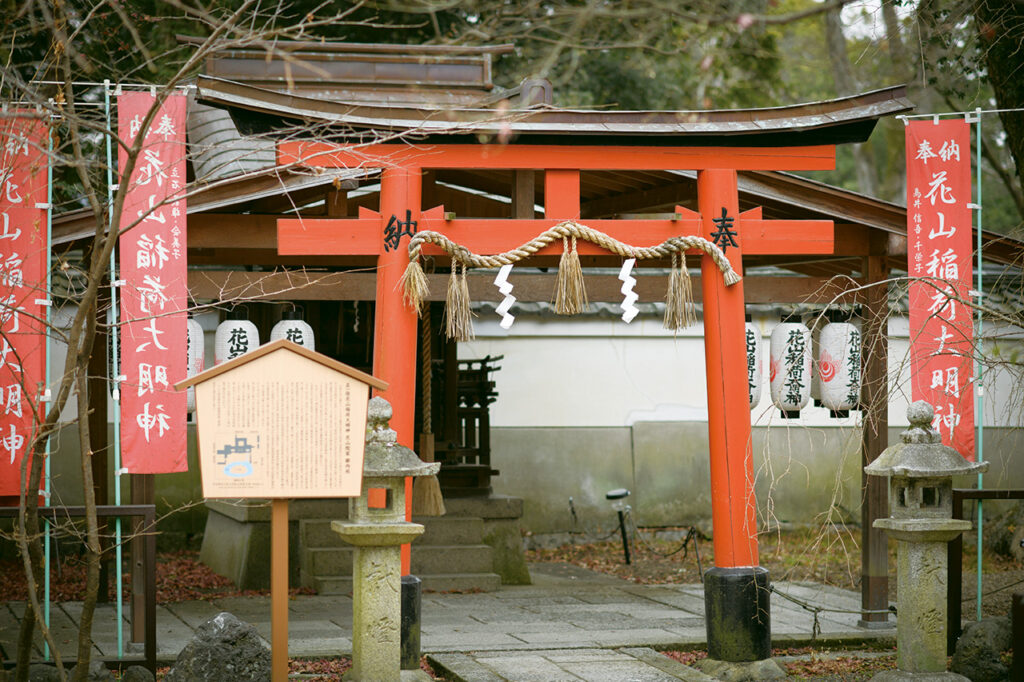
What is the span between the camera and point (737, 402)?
768 centimetres

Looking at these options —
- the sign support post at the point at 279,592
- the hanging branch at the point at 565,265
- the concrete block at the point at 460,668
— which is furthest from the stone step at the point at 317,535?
the sign support post at the point at 279,592

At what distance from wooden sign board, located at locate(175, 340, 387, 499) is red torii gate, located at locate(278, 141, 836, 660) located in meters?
1.47

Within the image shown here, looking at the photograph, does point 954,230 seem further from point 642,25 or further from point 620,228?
point 642,25

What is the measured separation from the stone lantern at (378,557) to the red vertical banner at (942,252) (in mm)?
4228

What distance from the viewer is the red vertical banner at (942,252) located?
8234 millimetres

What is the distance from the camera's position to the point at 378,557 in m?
6.24

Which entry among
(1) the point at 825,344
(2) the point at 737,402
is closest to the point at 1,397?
(2) the point at 737,402

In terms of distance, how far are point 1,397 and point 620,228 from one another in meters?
4.44

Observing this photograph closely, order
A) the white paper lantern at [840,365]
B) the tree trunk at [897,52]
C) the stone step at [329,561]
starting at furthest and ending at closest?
the tree trunk at [897,52]
the stone step at [329,561]
the white paper lantern at [840,365]

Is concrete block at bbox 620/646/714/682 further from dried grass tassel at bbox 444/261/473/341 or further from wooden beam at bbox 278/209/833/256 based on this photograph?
wooden beam at bbox 278/209/833/256

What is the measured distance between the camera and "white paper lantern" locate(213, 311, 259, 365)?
27.3 feet

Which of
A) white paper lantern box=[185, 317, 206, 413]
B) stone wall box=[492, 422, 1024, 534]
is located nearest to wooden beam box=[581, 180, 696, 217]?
white paper lantern box=[185, 317, 206, 413]

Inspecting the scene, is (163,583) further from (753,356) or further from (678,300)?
(678,300)

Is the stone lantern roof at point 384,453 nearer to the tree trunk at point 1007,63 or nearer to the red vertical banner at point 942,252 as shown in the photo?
the red vertical banner at point 942,252
